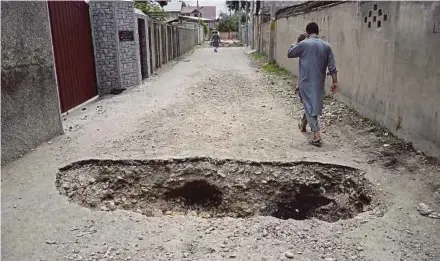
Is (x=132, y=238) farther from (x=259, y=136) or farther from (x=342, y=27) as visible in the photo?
(x=342, y=27)

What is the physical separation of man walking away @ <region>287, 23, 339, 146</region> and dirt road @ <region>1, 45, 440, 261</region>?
0.45 meters

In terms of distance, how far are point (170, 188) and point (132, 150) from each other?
88 centimetres

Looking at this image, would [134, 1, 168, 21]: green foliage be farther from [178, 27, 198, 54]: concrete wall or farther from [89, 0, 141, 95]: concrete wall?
[89, 0, 141, 95]: concrete wall

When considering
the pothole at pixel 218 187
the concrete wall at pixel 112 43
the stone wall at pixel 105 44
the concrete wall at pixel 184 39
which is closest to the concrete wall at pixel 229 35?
the concrete wall at pixel 184 39

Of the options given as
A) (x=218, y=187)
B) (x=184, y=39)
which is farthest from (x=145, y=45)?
(x=184, y=39)

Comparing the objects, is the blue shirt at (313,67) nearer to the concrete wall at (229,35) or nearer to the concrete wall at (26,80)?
the concrete wall at (26,80)

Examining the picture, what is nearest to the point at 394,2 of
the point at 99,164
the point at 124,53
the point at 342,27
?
the point at 342,27

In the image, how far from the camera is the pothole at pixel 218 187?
4.00 meters

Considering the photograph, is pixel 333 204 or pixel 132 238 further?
pixel 333 204

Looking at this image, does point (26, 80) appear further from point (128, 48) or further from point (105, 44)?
point (128, 48)

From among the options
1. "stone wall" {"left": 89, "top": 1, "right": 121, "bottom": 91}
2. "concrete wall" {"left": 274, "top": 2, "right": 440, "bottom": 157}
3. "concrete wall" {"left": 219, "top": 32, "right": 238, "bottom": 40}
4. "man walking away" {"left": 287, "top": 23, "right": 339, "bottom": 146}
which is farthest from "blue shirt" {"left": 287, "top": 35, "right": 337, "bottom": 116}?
"concrete wall" {"left": 219, "top": 32, "right": 238, "bottom": 40}

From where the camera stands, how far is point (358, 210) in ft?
12.4

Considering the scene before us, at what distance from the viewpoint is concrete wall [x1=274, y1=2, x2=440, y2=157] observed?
4.18 m

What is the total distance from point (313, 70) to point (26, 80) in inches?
146
